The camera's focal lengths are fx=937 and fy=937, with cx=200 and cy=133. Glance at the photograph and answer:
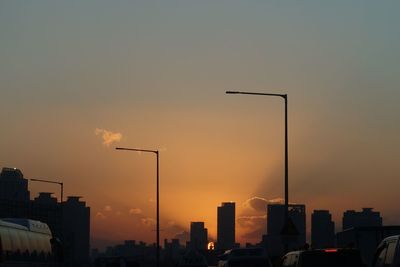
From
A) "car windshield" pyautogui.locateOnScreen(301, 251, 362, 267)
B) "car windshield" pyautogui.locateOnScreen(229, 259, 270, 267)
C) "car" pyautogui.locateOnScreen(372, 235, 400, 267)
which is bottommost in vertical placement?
"car windshield" pyautogui.locateOnScreen(229, 259, 270, 267)

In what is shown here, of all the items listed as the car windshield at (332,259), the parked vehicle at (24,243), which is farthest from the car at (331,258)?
the parked vehicle at (24,243)

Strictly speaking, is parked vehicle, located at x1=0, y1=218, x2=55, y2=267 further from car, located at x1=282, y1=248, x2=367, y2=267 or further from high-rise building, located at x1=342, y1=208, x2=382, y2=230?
high-rise building, located at x1=342, y1=208, x2=382, y2=230

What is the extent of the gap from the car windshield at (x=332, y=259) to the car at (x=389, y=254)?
3798 millimetres

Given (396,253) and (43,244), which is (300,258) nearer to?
(396,253)

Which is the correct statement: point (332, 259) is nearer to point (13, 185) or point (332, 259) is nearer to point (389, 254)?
point (389, 254)

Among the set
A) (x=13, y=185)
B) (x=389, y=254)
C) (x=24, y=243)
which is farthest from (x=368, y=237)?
(x=13, y=185)

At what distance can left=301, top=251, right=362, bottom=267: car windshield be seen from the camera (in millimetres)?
24406

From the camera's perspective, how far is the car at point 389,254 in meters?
18.4

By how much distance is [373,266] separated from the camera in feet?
67.5

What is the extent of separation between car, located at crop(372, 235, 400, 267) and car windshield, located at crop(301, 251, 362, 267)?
12.5 ft

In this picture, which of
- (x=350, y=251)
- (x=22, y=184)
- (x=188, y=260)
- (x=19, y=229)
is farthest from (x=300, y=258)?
(x=22, y=184)

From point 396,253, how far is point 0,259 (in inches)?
444

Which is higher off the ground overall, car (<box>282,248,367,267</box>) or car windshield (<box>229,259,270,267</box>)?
car (<box>282,248,367,267</box>)

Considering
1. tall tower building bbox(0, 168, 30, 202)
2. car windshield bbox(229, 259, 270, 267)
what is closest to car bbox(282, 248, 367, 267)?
car windshield bbox(229, 259, 270, 267)
